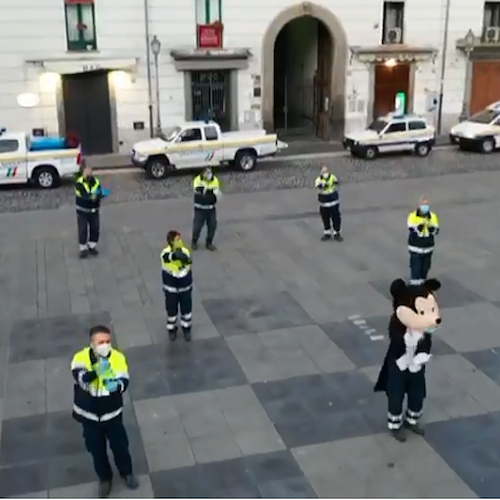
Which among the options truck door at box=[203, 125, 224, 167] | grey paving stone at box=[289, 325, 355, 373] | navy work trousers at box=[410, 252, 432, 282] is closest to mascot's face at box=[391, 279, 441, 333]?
grey paving stone at box=[289, 325, 355, 373]

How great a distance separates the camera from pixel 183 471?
7352 millimetres

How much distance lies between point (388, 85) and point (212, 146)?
975 centimetres

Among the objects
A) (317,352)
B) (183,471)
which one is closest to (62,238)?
(317,352)

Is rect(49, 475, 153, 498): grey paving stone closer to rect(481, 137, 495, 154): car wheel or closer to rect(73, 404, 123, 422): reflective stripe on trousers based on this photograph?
rect(73, 404, 123, 422): reflective stripe on trousers

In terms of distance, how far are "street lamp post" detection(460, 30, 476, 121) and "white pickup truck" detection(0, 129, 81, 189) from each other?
16184mm

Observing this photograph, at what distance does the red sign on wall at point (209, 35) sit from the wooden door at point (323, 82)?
4.49 metres

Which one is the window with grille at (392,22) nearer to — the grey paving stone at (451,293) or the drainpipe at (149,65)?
the drainpipe at (149,65)

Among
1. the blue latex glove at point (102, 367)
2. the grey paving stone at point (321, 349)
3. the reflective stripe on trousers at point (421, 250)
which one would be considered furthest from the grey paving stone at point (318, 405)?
the reflective stripe on trousers at point (421, 250)

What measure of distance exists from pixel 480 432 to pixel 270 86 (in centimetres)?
2130

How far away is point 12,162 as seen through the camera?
20891mm

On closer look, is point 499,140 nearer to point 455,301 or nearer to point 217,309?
point 455,301

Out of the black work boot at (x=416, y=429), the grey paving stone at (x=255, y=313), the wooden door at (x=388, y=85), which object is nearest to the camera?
the black work boot at (x=416, y=429)

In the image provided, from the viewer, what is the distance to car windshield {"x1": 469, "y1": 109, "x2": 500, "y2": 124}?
26.7 meters

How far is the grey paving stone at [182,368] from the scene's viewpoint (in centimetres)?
908
